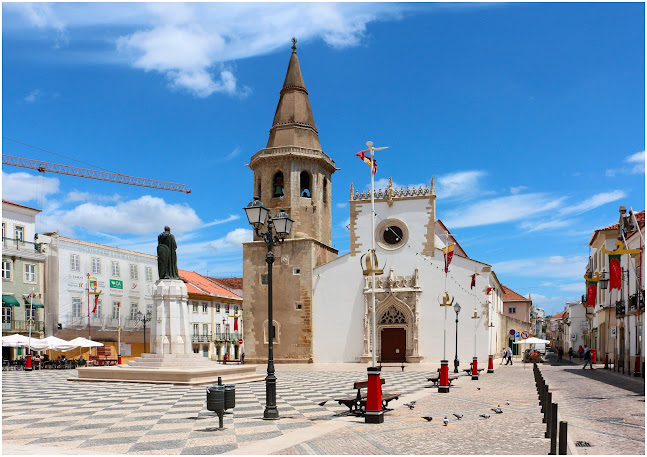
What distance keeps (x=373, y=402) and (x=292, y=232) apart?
3347 centimetres

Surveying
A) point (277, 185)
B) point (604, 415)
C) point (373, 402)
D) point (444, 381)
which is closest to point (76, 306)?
point (277, 185)

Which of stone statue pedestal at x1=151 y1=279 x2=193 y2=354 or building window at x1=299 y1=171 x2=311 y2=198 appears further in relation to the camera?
building window at x1=299 y1=171 x2=311 y2=198

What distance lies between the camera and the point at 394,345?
→ 4341cm

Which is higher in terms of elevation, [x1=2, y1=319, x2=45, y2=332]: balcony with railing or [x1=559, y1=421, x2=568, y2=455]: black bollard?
[x1=559, y1=421, x2=568, y2=455]: black bollard

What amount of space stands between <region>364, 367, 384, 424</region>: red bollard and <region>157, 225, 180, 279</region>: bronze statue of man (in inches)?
566

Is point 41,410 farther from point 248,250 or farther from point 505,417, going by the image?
point 248,250

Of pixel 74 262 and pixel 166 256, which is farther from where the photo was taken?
pixel 74 262

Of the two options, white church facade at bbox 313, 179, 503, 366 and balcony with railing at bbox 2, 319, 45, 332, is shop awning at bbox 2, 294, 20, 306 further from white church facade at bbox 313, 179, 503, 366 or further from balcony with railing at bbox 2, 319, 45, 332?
white church facade at bbox 313, 179, 503, 366

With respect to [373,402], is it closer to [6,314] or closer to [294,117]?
[6,314]

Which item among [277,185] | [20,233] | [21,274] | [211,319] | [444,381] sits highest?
[277,185]

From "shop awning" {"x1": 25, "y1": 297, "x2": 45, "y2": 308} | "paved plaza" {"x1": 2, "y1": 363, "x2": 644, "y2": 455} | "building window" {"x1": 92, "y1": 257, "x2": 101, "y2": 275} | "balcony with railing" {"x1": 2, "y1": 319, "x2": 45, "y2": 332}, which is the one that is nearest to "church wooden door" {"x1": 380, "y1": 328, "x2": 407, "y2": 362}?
"paved plaza" {"x1": 2, "y1": 363, "x2": 644, "y2": 455}

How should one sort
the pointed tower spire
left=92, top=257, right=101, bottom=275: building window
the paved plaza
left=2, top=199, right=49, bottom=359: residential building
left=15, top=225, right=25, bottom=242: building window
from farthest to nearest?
1. left=92, top=257, right=101, bottom=275: building window
2. the pointed tower spire
3. left=15, top=225, right=25, bottom=242: building window
4. left=2, top=199, right=49, bottom=359: residential building
5. the paved plaza

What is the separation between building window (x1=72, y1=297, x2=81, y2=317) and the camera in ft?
157

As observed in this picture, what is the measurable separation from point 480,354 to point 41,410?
31942 mm
